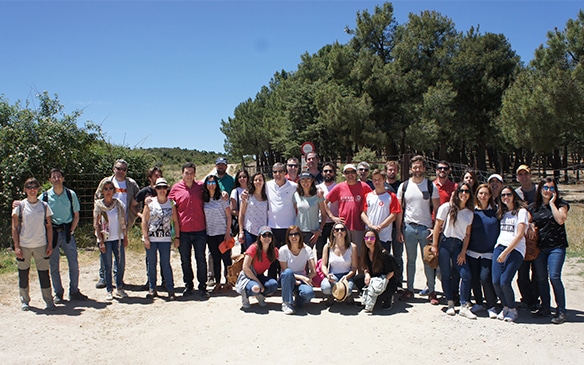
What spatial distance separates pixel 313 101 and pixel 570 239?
2580 cm

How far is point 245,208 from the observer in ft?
21.9

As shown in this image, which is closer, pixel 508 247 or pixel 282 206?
pixel 508 247

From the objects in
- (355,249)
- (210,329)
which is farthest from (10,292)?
(355,249)

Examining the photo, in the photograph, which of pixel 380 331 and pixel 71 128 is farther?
pixel 71 128

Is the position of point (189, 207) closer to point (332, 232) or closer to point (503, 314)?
point (332, 232)

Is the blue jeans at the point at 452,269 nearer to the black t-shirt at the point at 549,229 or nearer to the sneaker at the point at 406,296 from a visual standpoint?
the sneaker at the point at 406,296

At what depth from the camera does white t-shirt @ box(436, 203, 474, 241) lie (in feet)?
18.5

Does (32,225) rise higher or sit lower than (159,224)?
higher

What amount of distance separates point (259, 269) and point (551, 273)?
355 cm

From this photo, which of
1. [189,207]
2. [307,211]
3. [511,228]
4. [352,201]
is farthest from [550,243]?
[189,207]

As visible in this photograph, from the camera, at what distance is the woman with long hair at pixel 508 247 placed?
531 cm

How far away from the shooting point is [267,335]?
5078 millimetres

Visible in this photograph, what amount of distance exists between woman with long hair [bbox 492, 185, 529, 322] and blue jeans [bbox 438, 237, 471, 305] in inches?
13.5

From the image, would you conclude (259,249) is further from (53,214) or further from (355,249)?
(53,214)
